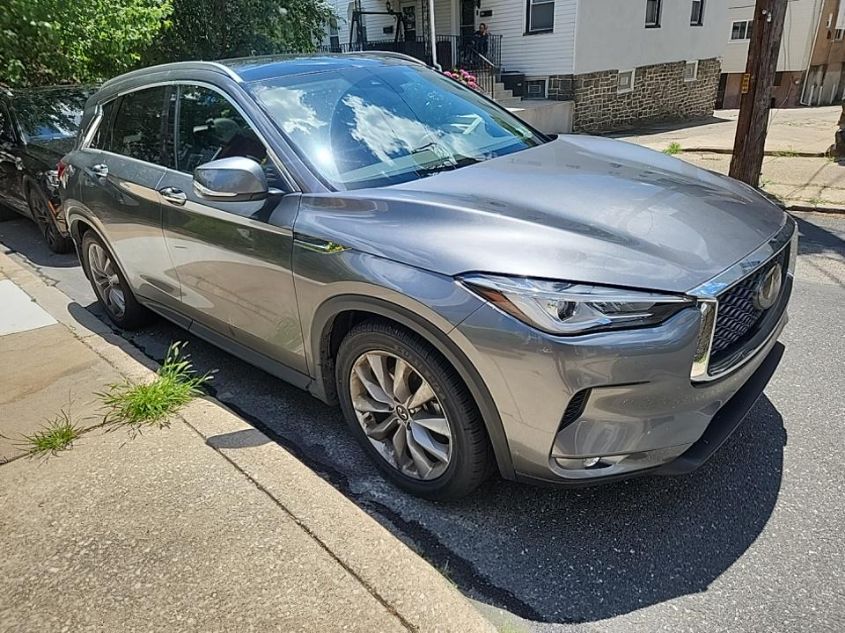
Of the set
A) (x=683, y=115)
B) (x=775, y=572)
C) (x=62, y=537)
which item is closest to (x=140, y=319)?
(x=62, y=537)

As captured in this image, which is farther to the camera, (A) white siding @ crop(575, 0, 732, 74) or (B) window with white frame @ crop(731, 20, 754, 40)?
(B) window with white frame @ crop(731, 20, 754, 40)

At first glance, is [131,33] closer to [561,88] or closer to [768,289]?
[768,289]

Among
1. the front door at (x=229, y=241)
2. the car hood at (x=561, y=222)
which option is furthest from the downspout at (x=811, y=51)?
the front door at (x=229, y=241)

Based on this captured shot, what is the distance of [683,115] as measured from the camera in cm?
1998

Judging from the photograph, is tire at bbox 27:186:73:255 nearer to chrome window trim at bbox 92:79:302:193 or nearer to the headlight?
chrome window trim at bbox 92:79:302:193

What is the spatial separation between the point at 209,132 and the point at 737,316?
2.65m

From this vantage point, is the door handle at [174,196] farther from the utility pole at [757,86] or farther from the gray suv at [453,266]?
the utility pole at [757,86]

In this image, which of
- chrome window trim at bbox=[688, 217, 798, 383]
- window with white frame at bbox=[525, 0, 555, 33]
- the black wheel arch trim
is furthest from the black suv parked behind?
window with white frame at bbox=[525, 0, 555, 33]

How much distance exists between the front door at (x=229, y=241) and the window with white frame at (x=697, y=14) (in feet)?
66.9

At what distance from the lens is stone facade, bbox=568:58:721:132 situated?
52.0ft

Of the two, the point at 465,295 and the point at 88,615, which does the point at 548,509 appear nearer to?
the point at 465,295

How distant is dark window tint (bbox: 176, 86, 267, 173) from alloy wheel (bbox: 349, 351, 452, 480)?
3.64ft

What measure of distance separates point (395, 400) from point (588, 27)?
15.3 m

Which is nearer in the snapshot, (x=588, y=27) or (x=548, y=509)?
(x=548, y=509)
